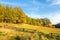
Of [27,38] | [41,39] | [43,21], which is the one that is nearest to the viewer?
[27,38]

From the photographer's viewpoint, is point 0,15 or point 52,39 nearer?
point 52,39

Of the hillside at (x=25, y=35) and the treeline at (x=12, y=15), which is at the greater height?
the treeline at (x=12, y=15)

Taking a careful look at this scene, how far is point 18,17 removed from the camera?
57.1 m

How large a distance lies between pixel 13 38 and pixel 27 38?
178 cm

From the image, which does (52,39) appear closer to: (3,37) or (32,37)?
(32,37)

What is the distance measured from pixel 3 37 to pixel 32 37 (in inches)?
115

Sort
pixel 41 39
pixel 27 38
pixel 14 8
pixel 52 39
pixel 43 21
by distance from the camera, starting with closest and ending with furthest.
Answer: pixel 27 38, pixel 41 39, pixel 52 39, pixel 14 8, pixel 43 21

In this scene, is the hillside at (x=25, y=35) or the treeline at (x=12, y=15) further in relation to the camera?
the treeline at (x=12, y=15)

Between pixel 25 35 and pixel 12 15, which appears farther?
pixel 12 15

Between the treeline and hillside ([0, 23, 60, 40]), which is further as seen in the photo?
the treeline

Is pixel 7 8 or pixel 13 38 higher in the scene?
pixel 7 8

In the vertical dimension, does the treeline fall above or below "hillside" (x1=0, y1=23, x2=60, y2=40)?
above

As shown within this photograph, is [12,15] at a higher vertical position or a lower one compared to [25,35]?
higher

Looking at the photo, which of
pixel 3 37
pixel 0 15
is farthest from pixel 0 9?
pixel 3 37
